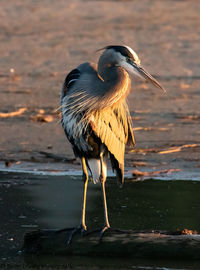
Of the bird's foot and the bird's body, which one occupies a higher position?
the bird's body

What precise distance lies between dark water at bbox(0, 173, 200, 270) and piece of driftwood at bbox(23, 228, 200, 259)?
0.19ft

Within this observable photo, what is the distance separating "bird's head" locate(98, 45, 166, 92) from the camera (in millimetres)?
5559

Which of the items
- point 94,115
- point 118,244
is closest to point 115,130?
point 94,115

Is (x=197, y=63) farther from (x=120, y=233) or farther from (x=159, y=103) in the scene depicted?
(x=120, y=233)

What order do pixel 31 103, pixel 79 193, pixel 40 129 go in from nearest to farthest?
pixel 79 193 → pixel 40 129 → pixel 31 103

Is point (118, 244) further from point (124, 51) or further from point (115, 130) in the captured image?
point (124, 51)

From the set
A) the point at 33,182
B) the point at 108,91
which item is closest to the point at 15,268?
the point at 108,91

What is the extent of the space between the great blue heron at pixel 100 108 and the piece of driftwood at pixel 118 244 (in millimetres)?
266

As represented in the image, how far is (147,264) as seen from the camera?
5117 millimetres

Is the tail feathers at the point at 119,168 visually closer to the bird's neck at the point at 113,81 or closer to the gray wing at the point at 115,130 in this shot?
the gray wing at the point at 115,130

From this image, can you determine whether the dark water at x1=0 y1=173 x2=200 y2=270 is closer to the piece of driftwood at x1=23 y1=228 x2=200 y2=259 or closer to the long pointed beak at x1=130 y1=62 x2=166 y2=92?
the piece of driftwood at x1=23 y1=228 x2=200 y2=259

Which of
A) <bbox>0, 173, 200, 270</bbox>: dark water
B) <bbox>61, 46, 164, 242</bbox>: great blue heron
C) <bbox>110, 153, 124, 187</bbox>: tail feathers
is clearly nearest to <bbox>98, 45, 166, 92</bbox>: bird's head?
<bbox>61, 46, 164, 242</bbox>: great blue heron

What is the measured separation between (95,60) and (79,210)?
262 inches

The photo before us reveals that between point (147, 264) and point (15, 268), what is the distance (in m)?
0.93
